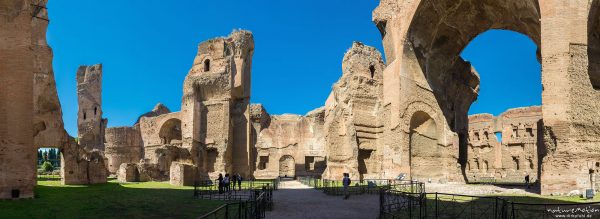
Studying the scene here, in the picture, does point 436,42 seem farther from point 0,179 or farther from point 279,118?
point 0,179

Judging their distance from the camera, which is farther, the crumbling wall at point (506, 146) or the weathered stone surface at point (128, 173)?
the crumbling wall at point (506, 146)

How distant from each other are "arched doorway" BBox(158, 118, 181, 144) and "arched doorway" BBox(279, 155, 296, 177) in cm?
972

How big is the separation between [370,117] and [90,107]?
32792mm

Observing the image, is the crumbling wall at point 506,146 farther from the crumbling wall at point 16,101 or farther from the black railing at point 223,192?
the crumbling wall at point 16,101

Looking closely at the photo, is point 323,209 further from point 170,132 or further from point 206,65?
point 170,132

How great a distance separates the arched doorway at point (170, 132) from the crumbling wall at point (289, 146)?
26.4ft

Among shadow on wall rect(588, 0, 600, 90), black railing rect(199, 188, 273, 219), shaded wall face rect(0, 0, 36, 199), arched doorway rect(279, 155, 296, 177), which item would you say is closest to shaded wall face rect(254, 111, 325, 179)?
arched doorway rect(279, 155, 296, 177)

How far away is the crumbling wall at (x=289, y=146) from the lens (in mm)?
36750

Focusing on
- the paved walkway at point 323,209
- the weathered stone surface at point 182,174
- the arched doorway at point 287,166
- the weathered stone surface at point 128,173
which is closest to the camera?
the paved walkway at point 323,209

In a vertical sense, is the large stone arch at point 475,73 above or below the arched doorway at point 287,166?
above

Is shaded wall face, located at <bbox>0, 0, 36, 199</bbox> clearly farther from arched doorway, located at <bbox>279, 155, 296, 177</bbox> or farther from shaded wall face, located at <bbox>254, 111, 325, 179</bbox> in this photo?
arched doorway, located at <bbox>279, 155, 296, 177</bbox>

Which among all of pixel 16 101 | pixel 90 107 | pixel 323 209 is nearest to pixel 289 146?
pixel 90 107

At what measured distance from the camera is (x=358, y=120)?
25062mm

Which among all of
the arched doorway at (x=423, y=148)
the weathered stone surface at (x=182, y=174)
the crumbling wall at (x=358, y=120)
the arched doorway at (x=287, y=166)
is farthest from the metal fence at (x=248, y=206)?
the arched doorway at (x=287, y=166)
